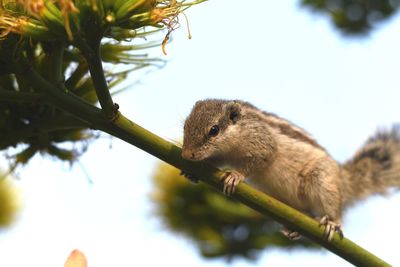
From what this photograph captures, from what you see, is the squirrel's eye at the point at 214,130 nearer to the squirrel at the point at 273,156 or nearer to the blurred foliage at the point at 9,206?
the squirrel at the point at 273,156

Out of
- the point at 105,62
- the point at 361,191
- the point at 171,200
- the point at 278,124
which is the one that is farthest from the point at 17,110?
the point at 171,200

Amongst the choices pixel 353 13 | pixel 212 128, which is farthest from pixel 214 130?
pixel 353 13

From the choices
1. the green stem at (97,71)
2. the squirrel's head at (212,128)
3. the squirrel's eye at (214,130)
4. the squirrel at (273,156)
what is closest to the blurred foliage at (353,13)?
the squirrel at (273,156)

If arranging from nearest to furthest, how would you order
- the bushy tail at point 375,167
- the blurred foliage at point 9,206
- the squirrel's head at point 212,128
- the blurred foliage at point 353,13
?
the squirrel's head at point 212,128, the bushy tail at point 375,167, the blurred foliage at point 353,13, the blurred foliage at point 9,206

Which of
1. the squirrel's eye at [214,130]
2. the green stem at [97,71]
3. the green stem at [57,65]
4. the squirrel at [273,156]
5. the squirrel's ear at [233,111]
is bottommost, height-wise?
the squirrel at [273,156]

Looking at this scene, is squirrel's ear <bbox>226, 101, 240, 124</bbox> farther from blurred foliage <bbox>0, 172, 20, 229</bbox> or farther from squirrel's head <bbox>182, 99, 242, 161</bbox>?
blurred foliage <bbox>0, 172, 20, 229</bbox>

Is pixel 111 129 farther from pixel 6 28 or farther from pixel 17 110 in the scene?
pixel 17 110

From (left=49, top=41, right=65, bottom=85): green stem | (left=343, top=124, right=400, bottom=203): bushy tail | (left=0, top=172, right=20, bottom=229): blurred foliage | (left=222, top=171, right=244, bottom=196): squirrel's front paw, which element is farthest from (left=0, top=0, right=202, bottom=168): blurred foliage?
(left=0, top=172, right=20, bottom=229): blurred foliage
